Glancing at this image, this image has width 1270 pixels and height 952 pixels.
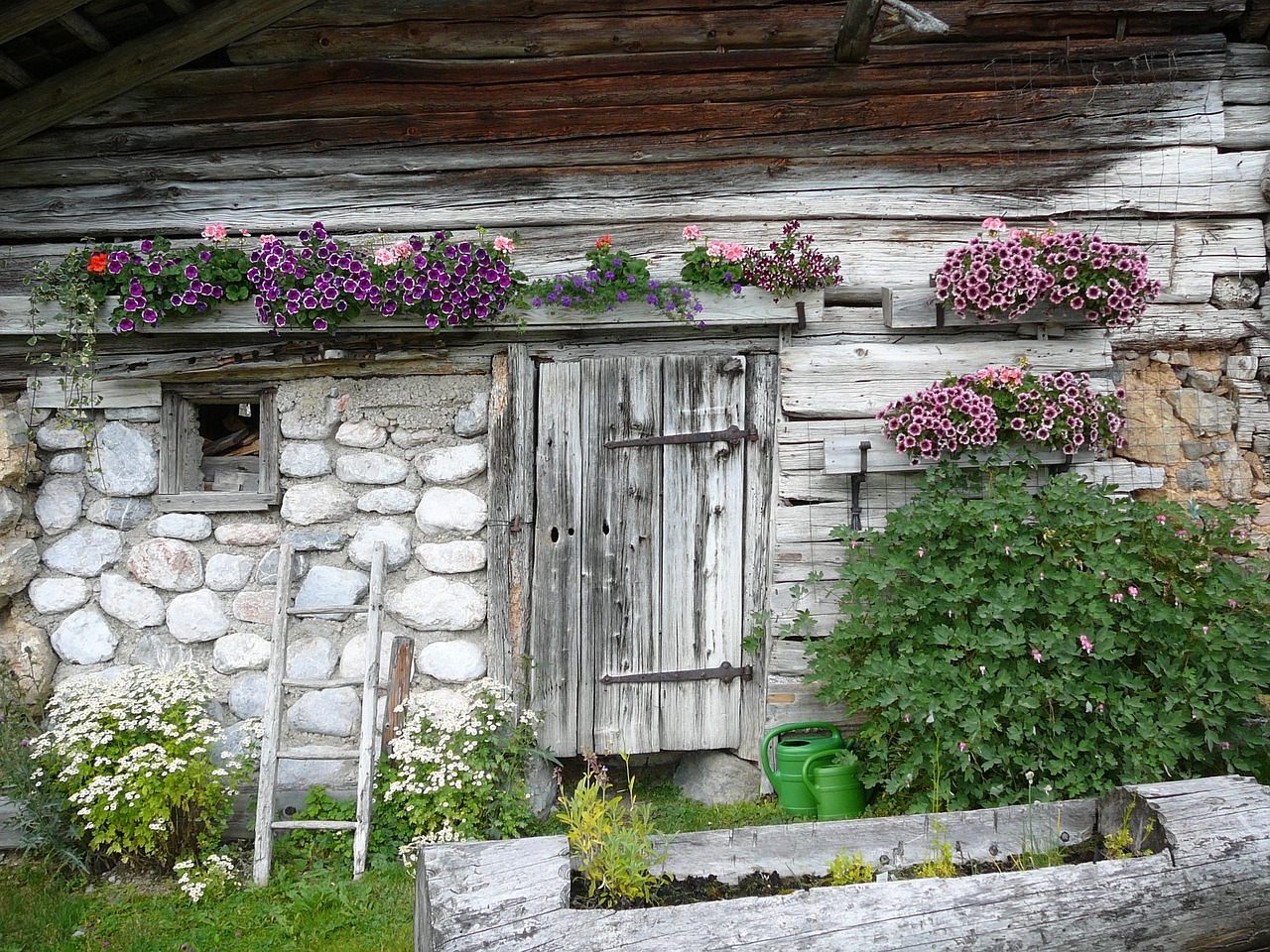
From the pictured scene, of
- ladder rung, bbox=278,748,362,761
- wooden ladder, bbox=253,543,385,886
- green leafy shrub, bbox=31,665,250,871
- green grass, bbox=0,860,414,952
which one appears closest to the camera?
green grass, bbox=0,860,414,952

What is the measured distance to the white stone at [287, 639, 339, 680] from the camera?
4137 millimetres

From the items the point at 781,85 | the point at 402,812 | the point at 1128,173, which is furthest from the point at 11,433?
the point at 1128,173

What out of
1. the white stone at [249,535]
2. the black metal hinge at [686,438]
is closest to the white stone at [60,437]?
the white stone at [249,535]

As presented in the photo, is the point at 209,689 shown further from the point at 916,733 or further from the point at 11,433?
the point at 916,733

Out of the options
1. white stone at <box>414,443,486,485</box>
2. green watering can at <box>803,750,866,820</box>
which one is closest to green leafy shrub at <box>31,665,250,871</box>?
white stone at <box>414,443,486,485</box>

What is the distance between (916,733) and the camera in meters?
3.65

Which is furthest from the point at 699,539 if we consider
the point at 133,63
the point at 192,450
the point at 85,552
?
the point at 133,63

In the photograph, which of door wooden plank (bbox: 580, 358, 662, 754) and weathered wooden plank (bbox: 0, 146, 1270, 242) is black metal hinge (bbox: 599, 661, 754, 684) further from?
weathered wooden plank (bbox: 0, 146, 1270, 242)

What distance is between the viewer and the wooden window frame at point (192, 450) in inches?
165

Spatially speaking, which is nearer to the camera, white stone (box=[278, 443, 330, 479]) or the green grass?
the green grass

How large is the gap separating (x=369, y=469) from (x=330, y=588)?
564 millimetres

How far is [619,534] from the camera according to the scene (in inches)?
165

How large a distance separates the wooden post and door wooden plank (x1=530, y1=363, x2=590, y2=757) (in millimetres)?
596

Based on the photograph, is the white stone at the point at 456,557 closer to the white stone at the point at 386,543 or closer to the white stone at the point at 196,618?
the white stone at the point at 386,543
